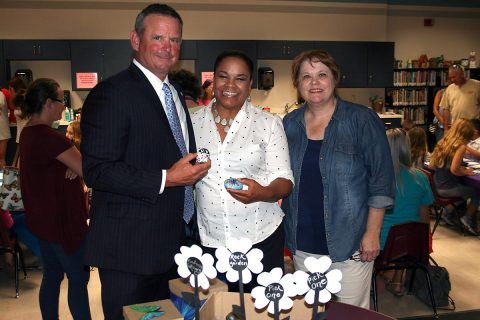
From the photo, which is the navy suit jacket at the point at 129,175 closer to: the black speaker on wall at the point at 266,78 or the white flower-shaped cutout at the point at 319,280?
the white flower-shaped cutout at the point at 319,280

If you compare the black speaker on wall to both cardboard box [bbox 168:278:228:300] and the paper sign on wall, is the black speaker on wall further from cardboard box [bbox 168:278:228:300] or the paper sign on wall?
cardboard box [bbox 168:278:228:300]

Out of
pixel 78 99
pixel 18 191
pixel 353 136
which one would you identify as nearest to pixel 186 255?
pixel 353 136

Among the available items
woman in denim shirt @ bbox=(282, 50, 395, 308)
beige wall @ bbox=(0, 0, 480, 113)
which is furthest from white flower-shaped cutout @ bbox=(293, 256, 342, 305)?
beige wall @ bbox=(0, 0, 480, 113)

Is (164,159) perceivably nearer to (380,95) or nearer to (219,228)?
(219,228)

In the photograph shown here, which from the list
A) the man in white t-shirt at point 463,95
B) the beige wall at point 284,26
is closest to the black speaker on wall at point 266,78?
the beige wall at point 284,26

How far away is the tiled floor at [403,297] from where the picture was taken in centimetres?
394

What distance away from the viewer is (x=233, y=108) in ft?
7.46

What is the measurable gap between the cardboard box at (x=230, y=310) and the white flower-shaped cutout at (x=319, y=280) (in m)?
0.21

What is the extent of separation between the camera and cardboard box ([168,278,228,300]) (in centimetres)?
178

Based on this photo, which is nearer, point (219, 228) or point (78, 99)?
point (219, 228)

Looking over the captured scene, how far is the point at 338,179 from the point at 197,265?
3.39ft

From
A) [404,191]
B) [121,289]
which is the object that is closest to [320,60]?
[121,289]

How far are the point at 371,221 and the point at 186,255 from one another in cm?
116

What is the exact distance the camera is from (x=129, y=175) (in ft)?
5.87
